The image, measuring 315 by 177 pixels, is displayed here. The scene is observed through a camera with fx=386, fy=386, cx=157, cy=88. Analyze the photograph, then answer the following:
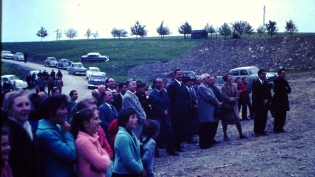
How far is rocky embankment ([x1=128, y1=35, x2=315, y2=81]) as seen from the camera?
136 feet

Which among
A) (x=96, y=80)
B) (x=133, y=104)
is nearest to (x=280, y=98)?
(x=133, y=104)

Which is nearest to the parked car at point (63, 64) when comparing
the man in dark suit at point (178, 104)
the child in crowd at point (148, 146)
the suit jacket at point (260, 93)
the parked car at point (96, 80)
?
the parked car at point (96, 80)

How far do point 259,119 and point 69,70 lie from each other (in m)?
40.6

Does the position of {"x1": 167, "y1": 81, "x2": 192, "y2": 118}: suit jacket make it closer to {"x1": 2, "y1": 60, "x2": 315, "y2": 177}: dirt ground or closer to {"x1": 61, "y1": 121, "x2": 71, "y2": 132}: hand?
{"x1": 2, "y1": 60, "x2": 315, "y2": 177}: dirt ground

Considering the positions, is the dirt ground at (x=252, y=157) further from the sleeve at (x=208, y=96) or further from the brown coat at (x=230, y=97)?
the sleeve at (x=208, y=96)

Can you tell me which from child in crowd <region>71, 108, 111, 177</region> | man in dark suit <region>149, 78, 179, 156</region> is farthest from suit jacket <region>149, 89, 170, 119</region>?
child in crowd <region>71, 108, 111, 177</region>

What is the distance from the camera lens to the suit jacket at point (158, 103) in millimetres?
9617

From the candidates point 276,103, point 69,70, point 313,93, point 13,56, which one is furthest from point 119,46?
point 276,103

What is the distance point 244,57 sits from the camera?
46188 millimetres

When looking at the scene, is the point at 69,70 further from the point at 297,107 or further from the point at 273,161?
the point at 273,161

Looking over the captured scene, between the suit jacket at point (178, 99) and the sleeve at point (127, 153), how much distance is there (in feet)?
18.3

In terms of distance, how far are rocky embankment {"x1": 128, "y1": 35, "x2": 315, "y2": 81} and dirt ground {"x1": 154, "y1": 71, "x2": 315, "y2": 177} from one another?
29974 mm

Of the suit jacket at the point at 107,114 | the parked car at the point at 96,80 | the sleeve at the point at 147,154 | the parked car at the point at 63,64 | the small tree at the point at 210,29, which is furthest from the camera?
the small tree at the point at 210,29

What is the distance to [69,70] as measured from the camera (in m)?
49.5
